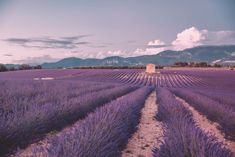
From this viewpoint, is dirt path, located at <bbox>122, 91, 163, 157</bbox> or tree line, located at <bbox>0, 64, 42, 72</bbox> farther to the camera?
tree line, located at <bbox>0, 64, 42, 72</bbox>

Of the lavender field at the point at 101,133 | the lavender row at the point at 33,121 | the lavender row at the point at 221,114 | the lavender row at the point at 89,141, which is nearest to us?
the lavender row at the point at 89,141

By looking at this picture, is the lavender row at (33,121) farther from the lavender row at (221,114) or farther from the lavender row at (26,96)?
the lavender row at (221,114)

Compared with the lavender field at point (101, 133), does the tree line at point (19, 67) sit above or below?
below

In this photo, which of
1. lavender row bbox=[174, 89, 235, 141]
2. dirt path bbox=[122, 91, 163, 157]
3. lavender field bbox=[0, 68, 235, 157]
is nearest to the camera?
lavender field bbox=[0, 68, 235, 157]

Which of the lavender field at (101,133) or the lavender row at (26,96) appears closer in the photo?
the lavender field at (101,133)

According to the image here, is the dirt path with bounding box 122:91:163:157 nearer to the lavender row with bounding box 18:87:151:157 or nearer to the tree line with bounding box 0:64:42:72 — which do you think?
the lavender row with bounding box 18:87:151:157

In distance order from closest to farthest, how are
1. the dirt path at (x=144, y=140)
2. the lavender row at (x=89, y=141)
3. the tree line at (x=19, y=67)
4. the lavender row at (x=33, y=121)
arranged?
the lavender row at (x=89, y=141) < the lavender row at (x=33, y=121) < the dirt path at (x=144, y=140) < the tree line at (x=19, y=67)

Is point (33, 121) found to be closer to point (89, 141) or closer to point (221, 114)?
point (89, 141)

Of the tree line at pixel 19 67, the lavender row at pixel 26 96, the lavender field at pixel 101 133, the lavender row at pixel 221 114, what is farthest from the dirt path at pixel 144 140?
the tree line at pixel 19 67

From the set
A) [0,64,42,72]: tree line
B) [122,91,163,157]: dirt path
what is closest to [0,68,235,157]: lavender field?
[122,91,163,157]: dirt path

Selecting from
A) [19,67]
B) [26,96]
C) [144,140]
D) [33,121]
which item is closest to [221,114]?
[144,140]

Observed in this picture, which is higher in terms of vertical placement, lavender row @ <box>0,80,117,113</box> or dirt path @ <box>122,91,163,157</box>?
lavender row @ <box>0,80,117,113</box>

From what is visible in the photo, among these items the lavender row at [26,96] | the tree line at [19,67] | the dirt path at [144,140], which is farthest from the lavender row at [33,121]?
the tree line at [19,67]

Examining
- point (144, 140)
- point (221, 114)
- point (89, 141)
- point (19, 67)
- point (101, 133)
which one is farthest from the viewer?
point (19, 67)
